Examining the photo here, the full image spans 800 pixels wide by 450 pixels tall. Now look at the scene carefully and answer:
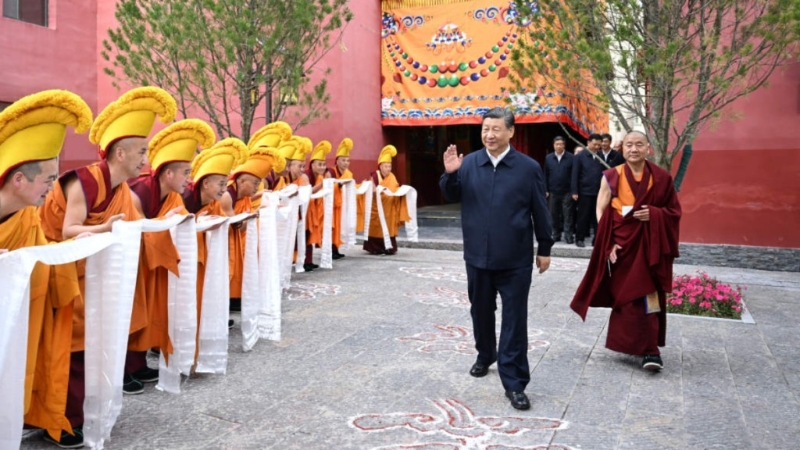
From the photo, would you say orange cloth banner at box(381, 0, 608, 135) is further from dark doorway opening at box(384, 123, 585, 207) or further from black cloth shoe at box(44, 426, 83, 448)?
black cloth shoe at box(44, 426, 83, 448)

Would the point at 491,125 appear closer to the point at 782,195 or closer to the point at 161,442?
the point at 161,442

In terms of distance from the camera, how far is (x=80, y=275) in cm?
323

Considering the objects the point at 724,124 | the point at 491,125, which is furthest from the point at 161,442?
the point at 724,124

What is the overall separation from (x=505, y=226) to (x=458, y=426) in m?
1.11

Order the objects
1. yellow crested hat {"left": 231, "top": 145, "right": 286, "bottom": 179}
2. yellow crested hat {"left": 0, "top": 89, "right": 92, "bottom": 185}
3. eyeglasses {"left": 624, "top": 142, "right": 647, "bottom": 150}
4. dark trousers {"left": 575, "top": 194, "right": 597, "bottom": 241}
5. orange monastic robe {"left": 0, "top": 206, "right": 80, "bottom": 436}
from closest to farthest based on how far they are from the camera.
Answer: yellow crested hat {"left": 0, "top": 89, "right": 92, "bottom": 185}, orange monastic robe {"left": 0, "top": 206, "right": 80, "bottom": 436}, eyeglasses {"left": 624, "top": 142, "right": 647, "bottom": 150}, yellow crested hat {"left": 231, "top": 145, "right": 286, "bottom": 179}, dark trousers {"left": 575, "top": 194, "right": 597, "bottom": 241}

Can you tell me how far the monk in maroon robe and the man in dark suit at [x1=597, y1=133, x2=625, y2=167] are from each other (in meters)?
5.18

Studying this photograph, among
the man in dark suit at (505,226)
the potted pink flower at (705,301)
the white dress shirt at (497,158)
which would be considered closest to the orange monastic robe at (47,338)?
the man in dark suit at (505,226)

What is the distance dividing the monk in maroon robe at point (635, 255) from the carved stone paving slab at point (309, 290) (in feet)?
9.56

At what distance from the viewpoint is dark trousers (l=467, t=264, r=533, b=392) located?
3633mm

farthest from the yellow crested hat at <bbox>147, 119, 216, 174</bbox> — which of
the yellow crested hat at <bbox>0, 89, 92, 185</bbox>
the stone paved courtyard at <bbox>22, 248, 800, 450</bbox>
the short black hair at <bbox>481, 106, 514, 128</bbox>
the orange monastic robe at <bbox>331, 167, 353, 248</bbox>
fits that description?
the orange monastic robe at <bbox>331, 167, 353, 248</bbox>

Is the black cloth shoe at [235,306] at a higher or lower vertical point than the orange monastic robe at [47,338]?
lower

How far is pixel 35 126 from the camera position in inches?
109

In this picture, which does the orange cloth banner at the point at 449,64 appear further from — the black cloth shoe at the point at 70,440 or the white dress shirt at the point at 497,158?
the black cloth shoe at the point at 70,440

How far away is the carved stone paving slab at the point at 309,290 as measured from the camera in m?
6.64
